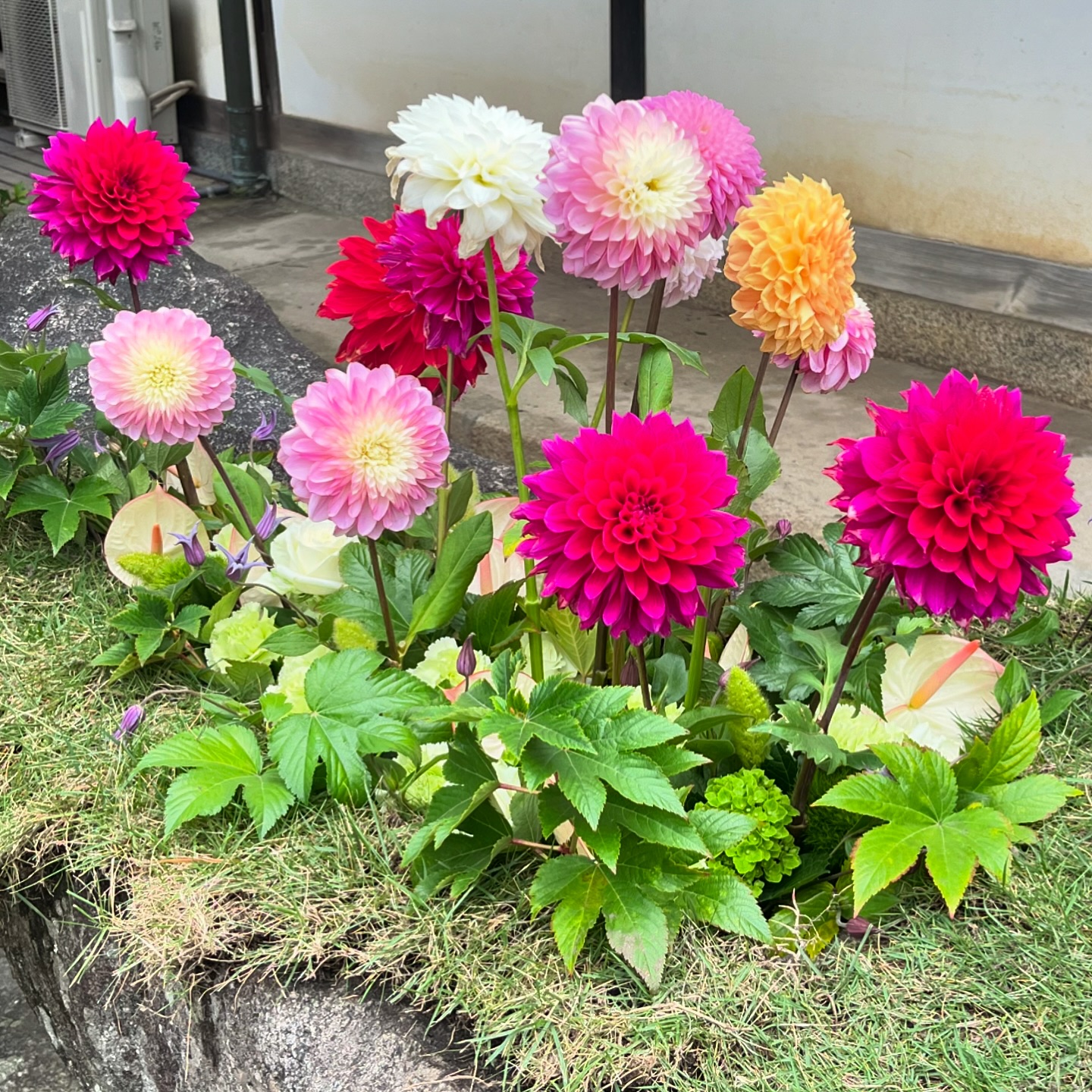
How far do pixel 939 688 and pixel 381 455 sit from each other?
63 cm

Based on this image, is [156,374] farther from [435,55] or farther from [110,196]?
[435,55]

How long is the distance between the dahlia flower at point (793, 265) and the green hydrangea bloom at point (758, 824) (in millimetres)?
387

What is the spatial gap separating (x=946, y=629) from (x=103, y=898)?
1.02 meters

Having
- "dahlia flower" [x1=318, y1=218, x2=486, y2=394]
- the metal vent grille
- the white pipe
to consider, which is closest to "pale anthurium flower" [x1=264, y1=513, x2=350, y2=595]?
"dahlia flower" [x1=318, y1=218, x2=486, y2=394]

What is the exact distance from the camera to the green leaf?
129cm

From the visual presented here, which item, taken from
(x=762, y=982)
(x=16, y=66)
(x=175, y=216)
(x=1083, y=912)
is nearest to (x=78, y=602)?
(x=175, y=216)

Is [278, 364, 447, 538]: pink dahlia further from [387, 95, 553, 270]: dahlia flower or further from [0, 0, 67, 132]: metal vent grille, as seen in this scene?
[0, 0, 67, 132]: metal vent grille

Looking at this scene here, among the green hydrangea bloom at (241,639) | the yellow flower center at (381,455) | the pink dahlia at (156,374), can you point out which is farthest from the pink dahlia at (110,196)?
the yellow flower center at (381,455)

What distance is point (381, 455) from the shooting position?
3.49 feet

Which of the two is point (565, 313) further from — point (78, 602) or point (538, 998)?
point (538, 998)

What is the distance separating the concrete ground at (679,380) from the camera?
9.70 feet

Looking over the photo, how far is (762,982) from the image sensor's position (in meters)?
1.05

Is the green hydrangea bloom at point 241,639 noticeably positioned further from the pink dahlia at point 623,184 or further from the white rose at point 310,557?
the pink dahlia at point 623,184

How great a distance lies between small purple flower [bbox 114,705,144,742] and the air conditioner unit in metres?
4.76
